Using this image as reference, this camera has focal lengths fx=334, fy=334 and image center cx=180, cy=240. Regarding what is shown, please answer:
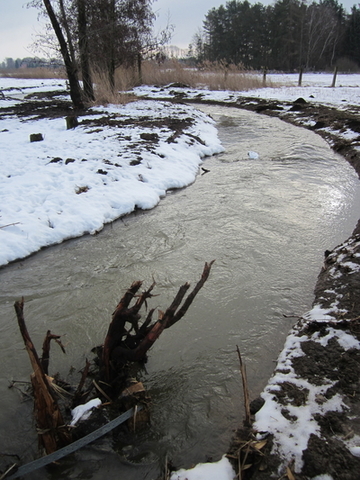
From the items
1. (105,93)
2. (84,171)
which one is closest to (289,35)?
(105,93)

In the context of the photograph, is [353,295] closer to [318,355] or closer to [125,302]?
[318,355]

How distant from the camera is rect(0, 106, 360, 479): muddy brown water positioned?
1995 millimetres

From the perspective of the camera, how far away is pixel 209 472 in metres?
1.74

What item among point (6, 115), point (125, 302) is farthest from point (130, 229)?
point (6, 115)

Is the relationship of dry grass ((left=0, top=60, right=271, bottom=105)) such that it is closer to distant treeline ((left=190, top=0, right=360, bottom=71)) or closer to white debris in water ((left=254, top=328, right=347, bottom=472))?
white debris in water ((left=254, top=328, right=347, bottom=472))

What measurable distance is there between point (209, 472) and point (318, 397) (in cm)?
78

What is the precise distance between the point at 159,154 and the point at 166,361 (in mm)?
5531

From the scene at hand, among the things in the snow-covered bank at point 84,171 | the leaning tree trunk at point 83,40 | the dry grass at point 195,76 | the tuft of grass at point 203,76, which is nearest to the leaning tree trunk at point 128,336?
the snow-covered bank at point 84,171

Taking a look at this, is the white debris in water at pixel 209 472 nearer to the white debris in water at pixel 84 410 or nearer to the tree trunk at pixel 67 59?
the white debris in water at pixel 84 410

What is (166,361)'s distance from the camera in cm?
254

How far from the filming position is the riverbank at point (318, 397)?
1641mm

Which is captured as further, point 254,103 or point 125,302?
point 254,103

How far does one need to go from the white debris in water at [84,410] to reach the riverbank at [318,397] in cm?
82

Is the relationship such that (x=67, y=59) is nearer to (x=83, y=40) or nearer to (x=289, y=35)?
(x=83, y=40)
